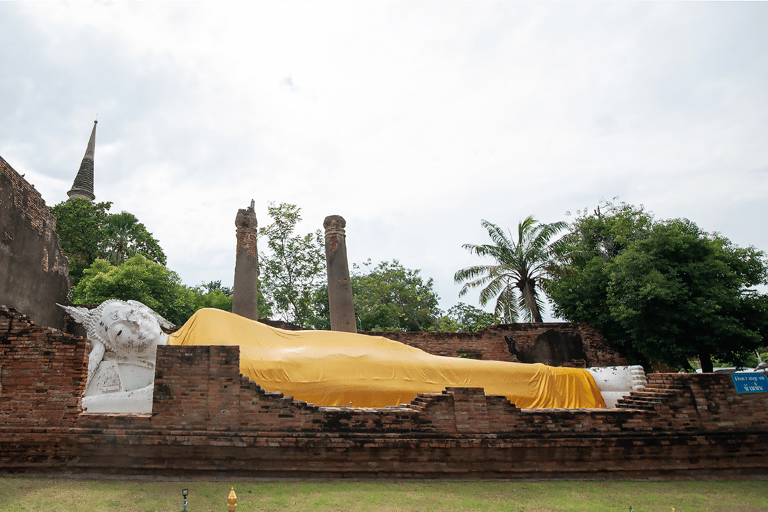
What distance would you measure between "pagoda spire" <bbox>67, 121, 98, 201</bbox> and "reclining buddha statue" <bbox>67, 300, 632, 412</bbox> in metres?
29.8

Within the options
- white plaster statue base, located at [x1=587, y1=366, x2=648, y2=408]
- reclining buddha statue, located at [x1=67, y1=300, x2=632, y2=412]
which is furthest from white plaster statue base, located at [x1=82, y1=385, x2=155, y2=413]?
white plaster statue base, located at [x1=587, y1=366, x2=648, y2=408]

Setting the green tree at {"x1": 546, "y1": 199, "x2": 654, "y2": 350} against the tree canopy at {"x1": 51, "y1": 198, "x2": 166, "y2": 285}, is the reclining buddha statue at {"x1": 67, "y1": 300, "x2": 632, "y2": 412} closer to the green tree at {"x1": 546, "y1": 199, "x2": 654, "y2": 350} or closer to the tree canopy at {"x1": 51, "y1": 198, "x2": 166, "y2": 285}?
the green tree at {"x1": 546, "y1": 199, "x2": 654, "y2": 350}

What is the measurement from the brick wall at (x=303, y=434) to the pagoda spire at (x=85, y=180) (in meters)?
31.3

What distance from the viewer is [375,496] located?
541 centimetres

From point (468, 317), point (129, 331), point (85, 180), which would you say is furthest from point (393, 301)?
point (85, 180)

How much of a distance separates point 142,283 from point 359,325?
34.4 ft

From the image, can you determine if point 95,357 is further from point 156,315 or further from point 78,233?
point 78,233

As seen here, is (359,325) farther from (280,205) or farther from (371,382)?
(371,382)

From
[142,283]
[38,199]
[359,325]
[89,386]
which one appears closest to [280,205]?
[359,325]

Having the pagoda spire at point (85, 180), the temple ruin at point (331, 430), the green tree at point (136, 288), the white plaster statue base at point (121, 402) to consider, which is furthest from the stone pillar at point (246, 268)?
the pagoda spire at point (85, 180)

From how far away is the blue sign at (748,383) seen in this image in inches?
281

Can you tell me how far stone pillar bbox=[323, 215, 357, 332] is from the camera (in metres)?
11.7

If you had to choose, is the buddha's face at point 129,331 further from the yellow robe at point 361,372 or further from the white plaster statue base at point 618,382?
the white plaster statue base at point 618,382

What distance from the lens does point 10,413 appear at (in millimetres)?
5734
